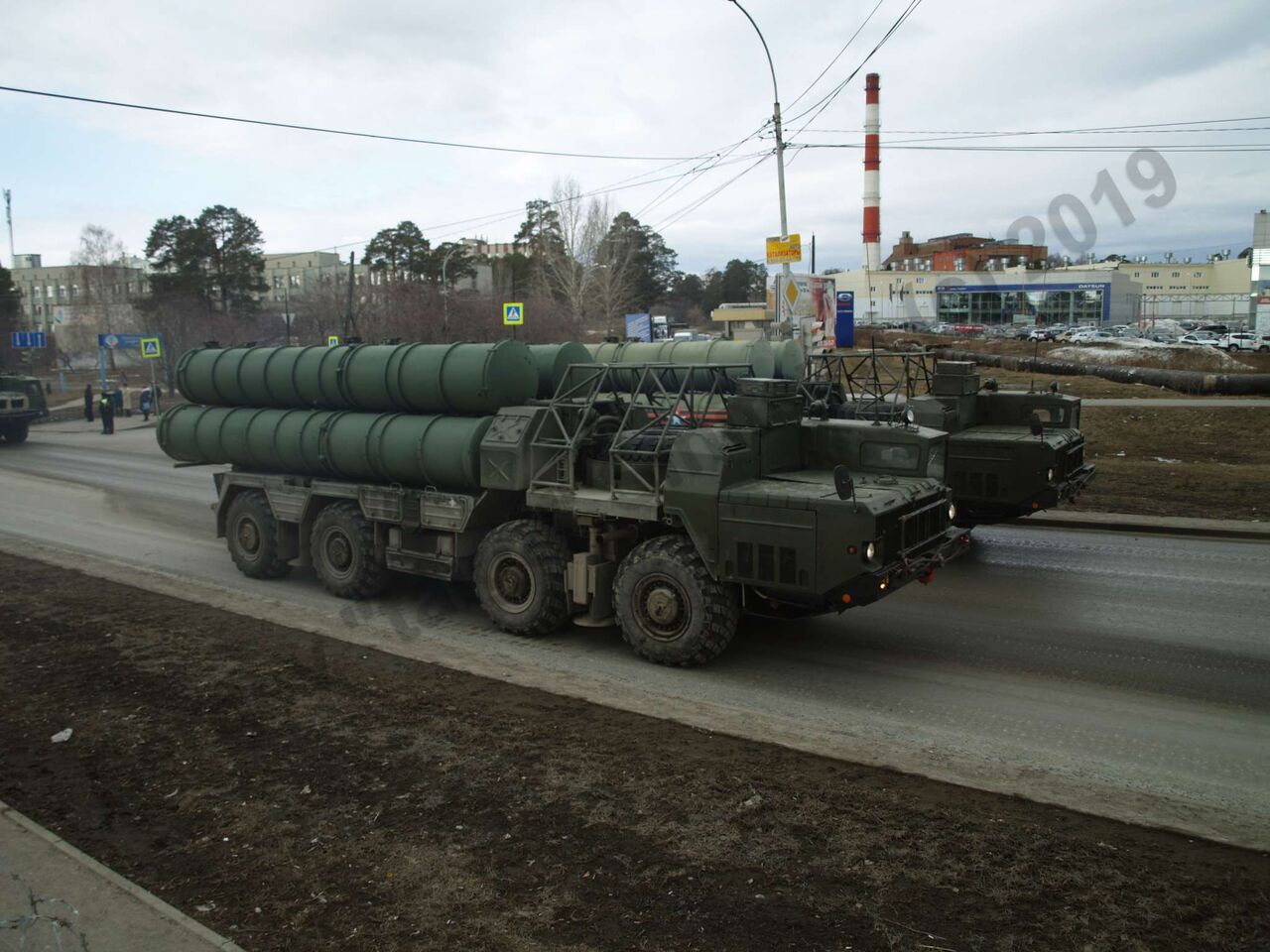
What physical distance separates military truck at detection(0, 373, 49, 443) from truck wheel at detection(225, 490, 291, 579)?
22594mm

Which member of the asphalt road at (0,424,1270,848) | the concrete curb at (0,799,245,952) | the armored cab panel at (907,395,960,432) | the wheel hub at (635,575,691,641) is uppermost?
the armored cab panel at (907,395,960,432)

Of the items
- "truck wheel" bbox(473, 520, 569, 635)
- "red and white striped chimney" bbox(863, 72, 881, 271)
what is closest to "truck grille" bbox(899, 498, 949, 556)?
"truck wheel" bbox(473, 520, 569, 635)

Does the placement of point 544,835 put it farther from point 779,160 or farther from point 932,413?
point 779,160

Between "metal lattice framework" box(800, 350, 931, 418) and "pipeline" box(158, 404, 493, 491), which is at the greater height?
"metal lattice framework" box(800, 350, 931, 418)

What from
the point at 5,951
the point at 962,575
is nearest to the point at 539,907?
the point at 5,951

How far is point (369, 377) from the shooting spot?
11.1m

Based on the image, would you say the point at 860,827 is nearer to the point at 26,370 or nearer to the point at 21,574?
the point at 21,574

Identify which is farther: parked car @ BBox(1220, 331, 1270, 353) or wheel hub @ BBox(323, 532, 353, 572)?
parked car @ BBox(1220, 331, 1270, 353)

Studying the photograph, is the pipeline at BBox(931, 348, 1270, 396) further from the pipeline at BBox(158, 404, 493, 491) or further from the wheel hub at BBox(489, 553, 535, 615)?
the wheel hub at BBox(489, 553, 535, 615)

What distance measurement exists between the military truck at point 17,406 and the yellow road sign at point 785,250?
24.7 m

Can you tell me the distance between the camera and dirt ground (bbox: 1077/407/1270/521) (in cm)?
1499

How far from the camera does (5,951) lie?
430cm

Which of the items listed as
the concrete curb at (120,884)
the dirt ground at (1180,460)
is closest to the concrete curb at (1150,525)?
the dirt ground at (1180,460)

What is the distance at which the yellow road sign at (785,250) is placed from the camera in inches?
846
